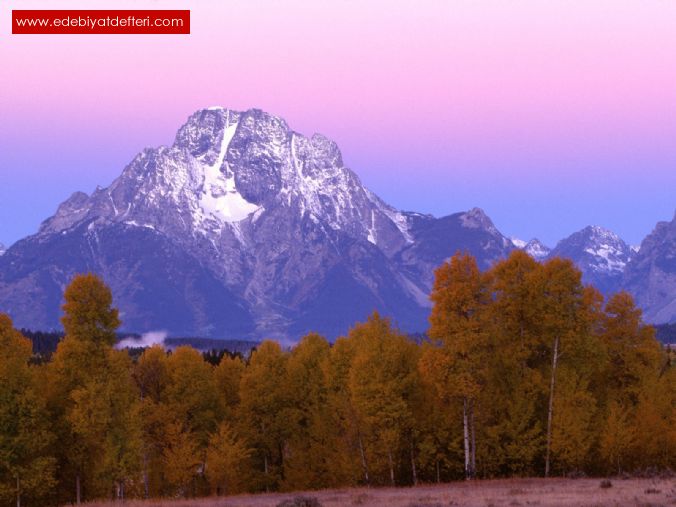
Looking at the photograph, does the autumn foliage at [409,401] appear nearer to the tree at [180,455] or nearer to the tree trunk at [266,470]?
the tree at [180,455]

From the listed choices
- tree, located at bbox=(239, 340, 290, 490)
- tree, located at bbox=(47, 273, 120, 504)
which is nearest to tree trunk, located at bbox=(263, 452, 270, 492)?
tree, located at bbox=(239, 340, 290, 490)

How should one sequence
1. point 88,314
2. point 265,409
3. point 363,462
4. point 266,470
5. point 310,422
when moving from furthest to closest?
1. point 266,470
2. point 310,422
3. point 265,409
4. point 363,462
5. point 88,314

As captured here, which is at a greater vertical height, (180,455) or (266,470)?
(180,455)

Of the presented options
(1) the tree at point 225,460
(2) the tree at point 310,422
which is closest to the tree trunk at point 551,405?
(2) the tree at point 310,422

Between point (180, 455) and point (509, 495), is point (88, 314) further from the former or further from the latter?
point (509, 495)

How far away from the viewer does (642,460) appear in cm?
7119

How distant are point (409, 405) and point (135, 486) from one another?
899 inches

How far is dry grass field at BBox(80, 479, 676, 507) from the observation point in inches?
1604

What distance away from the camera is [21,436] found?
2194 inches

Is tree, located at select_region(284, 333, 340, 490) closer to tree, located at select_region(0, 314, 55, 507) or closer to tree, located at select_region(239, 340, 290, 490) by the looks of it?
tree, located at select_region(239, 340, 290, 490)

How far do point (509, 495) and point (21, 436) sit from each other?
3365 cm

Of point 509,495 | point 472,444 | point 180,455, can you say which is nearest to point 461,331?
point 472,444

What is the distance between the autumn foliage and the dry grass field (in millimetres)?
6292

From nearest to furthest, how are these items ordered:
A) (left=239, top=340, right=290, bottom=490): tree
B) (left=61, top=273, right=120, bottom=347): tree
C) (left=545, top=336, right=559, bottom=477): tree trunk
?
(left=61, top=273, right=120, bottom=347): tree < (left=545, top=336, right=559, bottom=477): tree trunk < (left=239, top=340, right=290, bottom=490): tree
